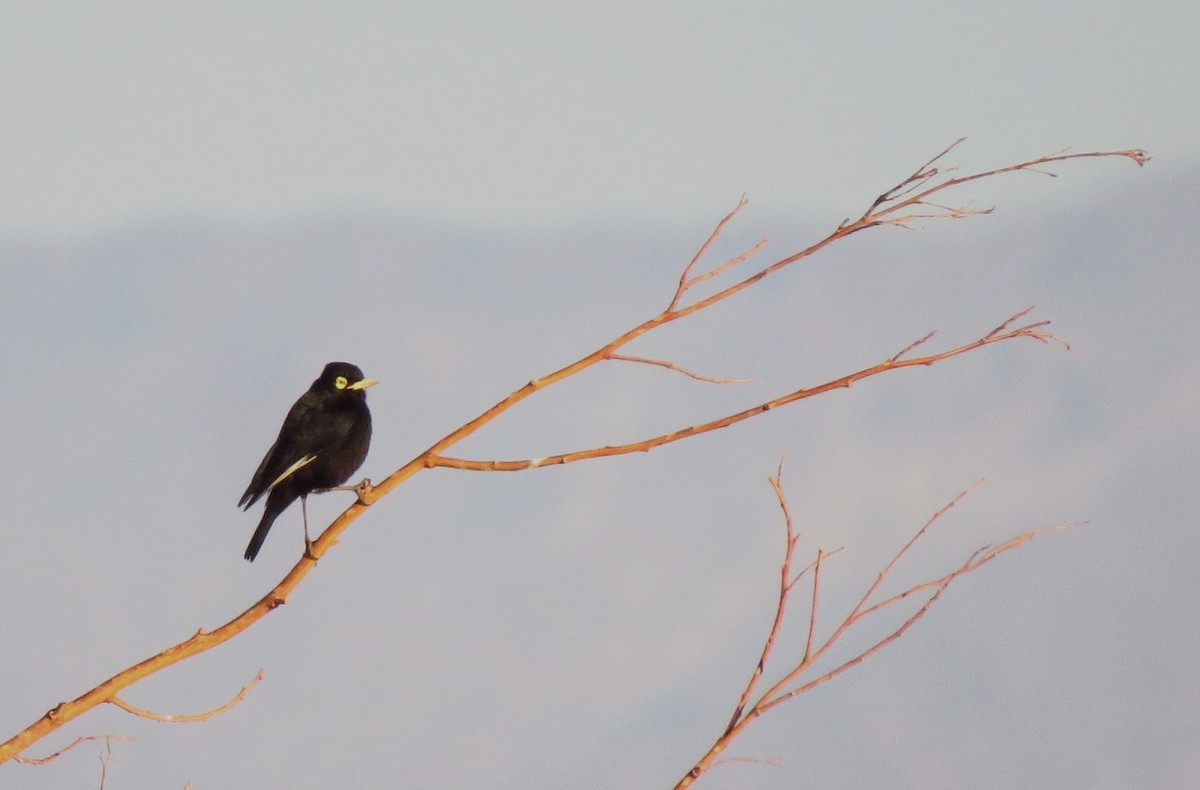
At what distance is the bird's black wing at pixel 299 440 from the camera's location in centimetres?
604

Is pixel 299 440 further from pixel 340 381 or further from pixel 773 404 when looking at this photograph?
pixel 773 404

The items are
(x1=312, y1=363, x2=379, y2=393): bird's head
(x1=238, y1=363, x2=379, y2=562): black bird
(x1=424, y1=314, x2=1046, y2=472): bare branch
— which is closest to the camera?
(x1=424, y1=314, x2=1046, y2=472): bare branch

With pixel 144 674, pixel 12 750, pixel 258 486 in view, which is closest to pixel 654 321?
pixel 144 674

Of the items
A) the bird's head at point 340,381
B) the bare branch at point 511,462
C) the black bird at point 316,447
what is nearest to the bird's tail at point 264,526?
the black bird at point 316,447

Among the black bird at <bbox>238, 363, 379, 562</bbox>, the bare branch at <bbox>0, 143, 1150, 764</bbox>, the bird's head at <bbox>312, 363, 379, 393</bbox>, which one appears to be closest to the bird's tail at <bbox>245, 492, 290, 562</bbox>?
the black bird at <bbox>238, 363, 379, 562</bbox>

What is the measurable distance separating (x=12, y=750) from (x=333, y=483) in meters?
3.96

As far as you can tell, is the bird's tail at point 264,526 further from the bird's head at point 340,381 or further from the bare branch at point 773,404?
the bare branch at point 773,404

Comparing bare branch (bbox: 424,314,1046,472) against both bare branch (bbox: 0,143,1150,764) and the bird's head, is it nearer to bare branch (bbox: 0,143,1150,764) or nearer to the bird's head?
bare branch (bbox: 0,143,1150,764)

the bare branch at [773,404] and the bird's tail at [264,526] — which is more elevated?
the bird's tail at [264,526]

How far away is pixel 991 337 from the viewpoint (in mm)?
2582

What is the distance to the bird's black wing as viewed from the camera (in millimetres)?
6040

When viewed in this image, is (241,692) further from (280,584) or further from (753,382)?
(753,382)

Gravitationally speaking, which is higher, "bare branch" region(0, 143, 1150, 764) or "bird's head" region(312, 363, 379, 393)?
"bird's head" region(312, 363, 379, 393)

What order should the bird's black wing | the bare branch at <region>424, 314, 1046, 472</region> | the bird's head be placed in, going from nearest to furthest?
the bare branch at <region>424, 314, 1046, 472</region> < the bird's black wing < the bird's head
